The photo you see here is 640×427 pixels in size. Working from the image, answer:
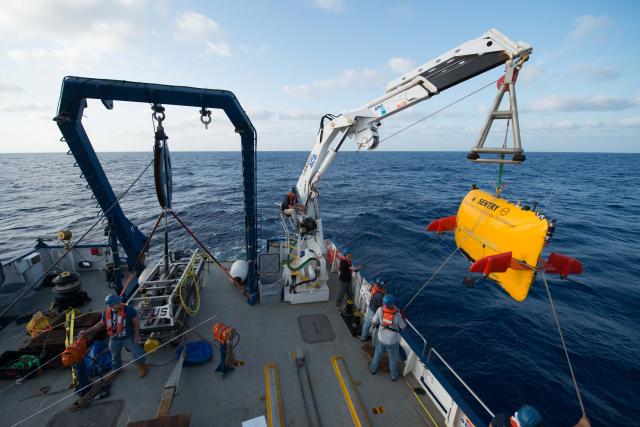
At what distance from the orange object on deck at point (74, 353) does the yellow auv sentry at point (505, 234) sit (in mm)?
8140

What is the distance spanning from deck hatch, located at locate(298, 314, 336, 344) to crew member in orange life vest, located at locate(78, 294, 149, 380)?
12.1 feet

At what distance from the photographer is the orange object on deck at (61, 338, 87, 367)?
197 inches

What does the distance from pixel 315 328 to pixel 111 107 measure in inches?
292

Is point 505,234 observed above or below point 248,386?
above

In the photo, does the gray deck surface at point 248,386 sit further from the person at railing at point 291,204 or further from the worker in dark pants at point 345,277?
the person at railing at point 291,204

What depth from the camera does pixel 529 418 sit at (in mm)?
3752

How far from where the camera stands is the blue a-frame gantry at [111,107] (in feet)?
20.9

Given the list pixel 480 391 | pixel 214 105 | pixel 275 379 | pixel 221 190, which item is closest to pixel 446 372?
pixel 480 391

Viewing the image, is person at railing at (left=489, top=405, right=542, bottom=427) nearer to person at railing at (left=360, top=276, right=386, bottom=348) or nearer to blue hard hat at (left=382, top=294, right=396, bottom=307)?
blue hard hat at (left=382, top=294, right=396, bottom=307)

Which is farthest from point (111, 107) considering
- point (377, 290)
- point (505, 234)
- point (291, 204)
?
point (505, 234)

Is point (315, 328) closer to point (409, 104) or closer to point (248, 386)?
point (248, 386)

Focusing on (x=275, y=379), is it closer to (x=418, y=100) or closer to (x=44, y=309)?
(x=418, y=100)

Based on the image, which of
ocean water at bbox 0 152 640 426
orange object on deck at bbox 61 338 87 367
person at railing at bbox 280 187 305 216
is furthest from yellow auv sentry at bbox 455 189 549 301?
orange object on deck at bbox 61 338 87 367

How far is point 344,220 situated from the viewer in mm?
25859
